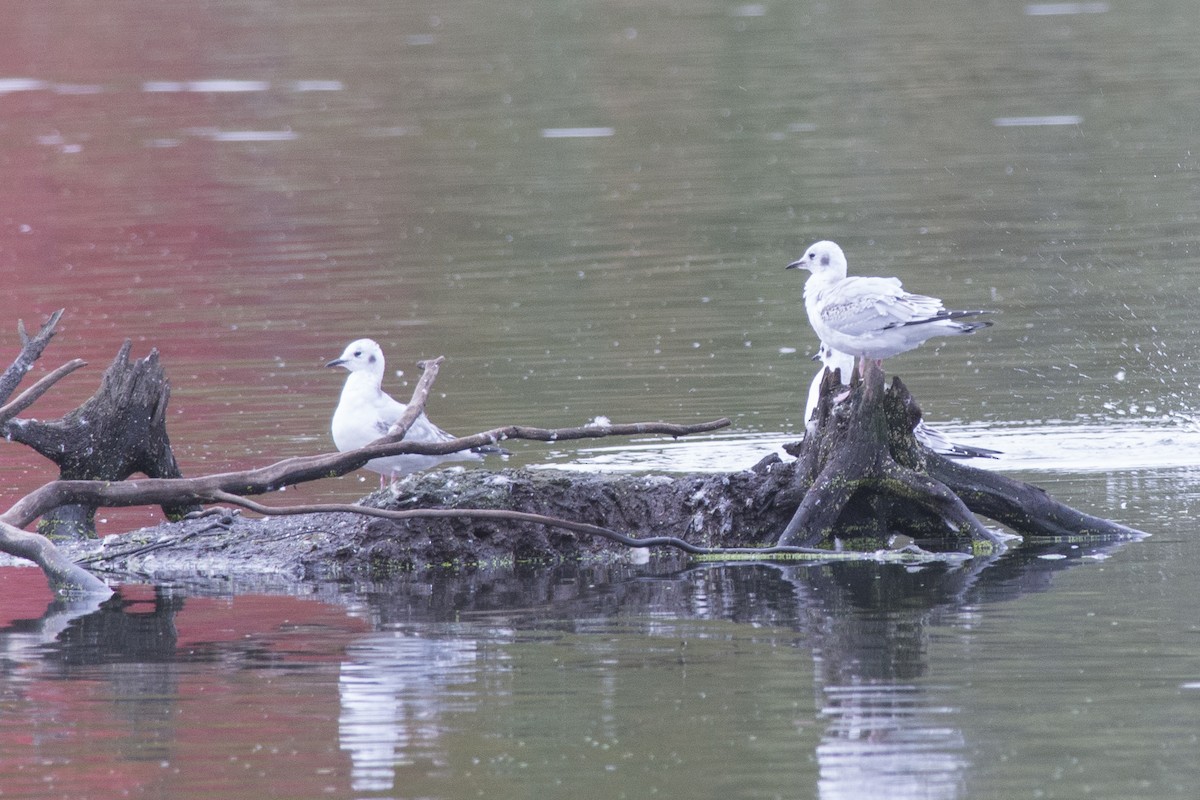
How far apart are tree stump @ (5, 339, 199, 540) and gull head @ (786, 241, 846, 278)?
13.4 ft

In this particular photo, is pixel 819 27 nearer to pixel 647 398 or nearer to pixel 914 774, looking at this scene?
pixel 647 398

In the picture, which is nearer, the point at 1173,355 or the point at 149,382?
the point at 149,382

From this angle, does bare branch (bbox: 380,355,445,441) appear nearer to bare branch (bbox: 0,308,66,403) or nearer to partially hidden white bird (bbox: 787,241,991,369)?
bare branch (bbox: 0,308,66,403)

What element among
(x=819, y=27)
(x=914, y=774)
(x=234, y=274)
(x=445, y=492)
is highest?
(x=819, y=27)

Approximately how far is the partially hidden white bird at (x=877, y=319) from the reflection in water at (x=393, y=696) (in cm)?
377

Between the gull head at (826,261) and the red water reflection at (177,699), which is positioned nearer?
the red water reflection at (177,699)

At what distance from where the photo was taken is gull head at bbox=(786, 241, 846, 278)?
13.3 metres

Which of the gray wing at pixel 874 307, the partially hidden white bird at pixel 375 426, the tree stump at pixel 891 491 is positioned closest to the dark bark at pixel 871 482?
the tree stump at pixel 891 491

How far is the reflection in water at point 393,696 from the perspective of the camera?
7.38 metres

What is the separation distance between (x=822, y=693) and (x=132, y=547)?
445cm

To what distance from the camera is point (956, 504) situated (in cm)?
1048

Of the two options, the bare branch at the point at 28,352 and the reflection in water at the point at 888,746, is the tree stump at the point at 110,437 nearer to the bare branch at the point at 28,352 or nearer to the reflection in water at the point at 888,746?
the bare branch at the point at 28,352

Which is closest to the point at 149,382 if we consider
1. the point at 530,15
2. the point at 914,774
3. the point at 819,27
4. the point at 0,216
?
the point at 914,774

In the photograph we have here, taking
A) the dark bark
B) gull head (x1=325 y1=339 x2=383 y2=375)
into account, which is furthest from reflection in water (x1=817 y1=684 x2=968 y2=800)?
gull head (x1=325 y1=339 x2=383 y2=375)
